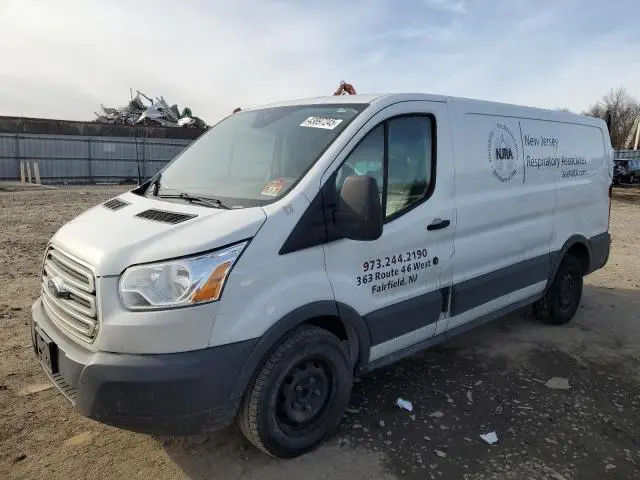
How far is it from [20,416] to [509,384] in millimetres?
3382

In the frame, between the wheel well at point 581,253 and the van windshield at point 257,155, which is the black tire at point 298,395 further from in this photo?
the wheel well at point 581,253

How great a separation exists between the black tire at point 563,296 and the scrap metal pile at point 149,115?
32868 millimetres

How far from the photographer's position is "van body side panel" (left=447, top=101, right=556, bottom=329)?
378 cm

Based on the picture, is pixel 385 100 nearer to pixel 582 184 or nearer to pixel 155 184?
pixel 155 184

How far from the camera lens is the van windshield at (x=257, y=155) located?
3.00 meters

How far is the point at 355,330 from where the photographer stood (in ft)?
10.3

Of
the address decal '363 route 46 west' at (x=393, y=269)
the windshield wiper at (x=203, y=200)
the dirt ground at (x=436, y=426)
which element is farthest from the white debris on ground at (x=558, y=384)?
the windshield wiper at (x=203, y=200)

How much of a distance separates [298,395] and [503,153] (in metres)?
2.50

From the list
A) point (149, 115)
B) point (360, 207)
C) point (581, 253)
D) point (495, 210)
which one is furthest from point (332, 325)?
point (149, 115)

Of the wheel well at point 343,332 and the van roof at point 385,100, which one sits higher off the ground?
the van roof at point 385,100

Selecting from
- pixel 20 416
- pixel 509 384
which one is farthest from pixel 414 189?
pixel 20 416

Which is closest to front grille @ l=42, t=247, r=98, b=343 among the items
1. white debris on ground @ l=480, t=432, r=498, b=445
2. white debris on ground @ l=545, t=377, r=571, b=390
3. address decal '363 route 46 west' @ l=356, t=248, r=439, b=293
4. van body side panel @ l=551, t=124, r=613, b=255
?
address decal '363 route 46 west' @ l=356, t=248, r=439, b=293

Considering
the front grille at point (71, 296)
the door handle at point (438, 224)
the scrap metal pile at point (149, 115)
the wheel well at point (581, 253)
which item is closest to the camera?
the front grille at point (71, 296)

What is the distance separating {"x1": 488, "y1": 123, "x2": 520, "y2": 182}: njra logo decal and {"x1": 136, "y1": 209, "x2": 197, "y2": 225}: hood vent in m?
2.39
